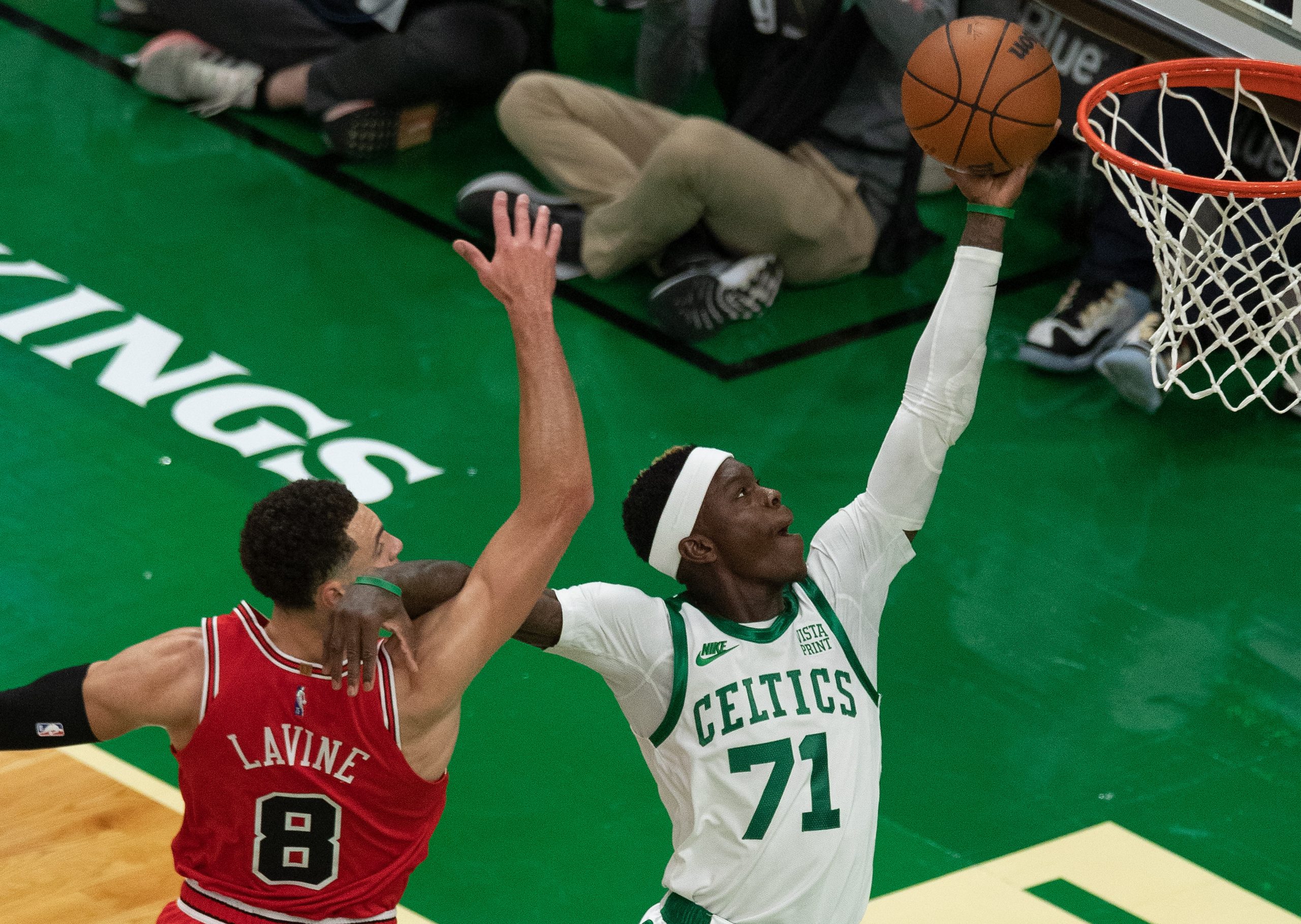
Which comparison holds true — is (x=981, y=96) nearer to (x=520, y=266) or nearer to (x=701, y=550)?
(x=701, y=550)

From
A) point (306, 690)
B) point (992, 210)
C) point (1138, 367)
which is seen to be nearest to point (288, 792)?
point (306, 690)

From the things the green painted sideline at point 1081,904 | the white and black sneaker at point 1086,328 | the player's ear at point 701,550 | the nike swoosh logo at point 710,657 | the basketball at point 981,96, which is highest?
the basketball at point 981,96

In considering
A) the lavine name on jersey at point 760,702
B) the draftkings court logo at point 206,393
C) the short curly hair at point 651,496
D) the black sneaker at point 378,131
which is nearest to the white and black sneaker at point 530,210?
the black sneaker at point 378,131

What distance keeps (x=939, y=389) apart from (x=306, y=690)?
1552 mm

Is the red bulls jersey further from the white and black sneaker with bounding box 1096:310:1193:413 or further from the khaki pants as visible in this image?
the khaki pants

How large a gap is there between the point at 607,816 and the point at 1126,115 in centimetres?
433

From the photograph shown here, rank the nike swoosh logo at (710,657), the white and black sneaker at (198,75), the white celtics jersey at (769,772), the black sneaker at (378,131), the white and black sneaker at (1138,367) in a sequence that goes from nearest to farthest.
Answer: the white celtics jersey at (769,772) → the nike swoosh logo at (710,657) → the white and black sneaker at (1138,367) → the black sneaker at (378,131) → the white and black sneaker at (198,75)

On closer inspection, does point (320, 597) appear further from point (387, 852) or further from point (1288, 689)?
point (1288, 689)

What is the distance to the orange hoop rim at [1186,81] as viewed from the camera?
435cm

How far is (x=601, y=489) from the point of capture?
7.05 m

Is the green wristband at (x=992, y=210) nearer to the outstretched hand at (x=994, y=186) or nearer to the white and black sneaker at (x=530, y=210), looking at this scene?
the outstretched hand at (x=994, y=186)

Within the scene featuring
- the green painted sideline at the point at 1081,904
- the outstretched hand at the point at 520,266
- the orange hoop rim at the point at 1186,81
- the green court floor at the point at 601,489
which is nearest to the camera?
the outstretched hand at the point at 520,266

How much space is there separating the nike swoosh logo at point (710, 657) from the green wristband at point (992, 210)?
114 cm

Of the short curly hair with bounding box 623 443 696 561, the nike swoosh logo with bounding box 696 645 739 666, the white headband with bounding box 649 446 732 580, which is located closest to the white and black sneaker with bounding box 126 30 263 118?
the short curly hair with bounding box 623 443 696 561
